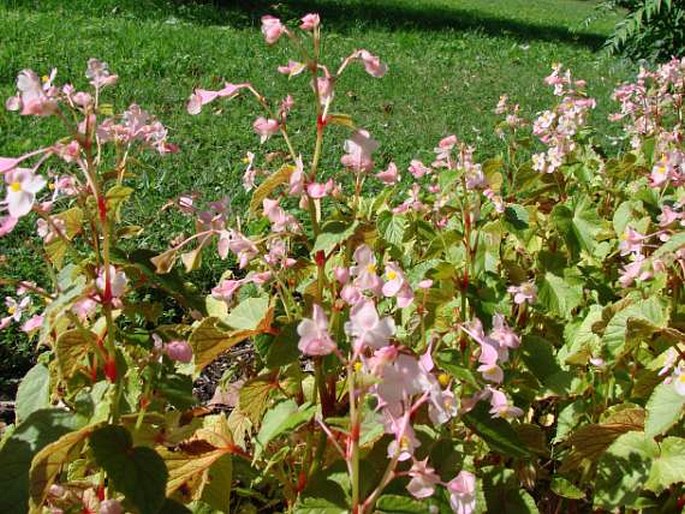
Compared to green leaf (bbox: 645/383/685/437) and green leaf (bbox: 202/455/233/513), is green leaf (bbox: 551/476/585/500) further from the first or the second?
green leaf (bbox: 202/455/233/513)

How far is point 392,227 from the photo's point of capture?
1.58 meters

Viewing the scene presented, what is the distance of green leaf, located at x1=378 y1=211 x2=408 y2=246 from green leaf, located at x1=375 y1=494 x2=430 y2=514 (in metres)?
0.75

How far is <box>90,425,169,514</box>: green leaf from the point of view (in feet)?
2.76

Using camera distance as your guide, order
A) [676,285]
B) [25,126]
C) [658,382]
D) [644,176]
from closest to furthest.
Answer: [658,382], [676,285], [644,176], [25,126]

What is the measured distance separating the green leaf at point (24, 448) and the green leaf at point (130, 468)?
8cm

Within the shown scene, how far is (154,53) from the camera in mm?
5395

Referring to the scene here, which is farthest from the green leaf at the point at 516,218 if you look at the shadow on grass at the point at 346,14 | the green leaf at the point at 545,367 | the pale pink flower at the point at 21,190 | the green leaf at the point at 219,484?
the shadow on grass at the point at 346,14

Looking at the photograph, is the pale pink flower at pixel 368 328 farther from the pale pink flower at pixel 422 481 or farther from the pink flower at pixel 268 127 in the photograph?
the pink flower at pixel 268 127

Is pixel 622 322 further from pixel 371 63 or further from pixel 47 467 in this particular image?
pixel 47 467

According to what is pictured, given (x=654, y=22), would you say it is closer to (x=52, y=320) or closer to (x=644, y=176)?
(x=644, y=176)

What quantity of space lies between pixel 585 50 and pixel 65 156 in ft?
30.4

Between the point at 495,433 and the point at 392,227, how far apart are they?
0.63 meters

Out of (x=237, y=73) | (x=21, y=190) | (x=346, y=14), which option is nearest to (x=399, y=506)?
(x=21, y=190)

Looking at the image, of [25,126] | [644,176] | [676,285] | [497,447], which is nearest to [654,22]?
[644,176]
